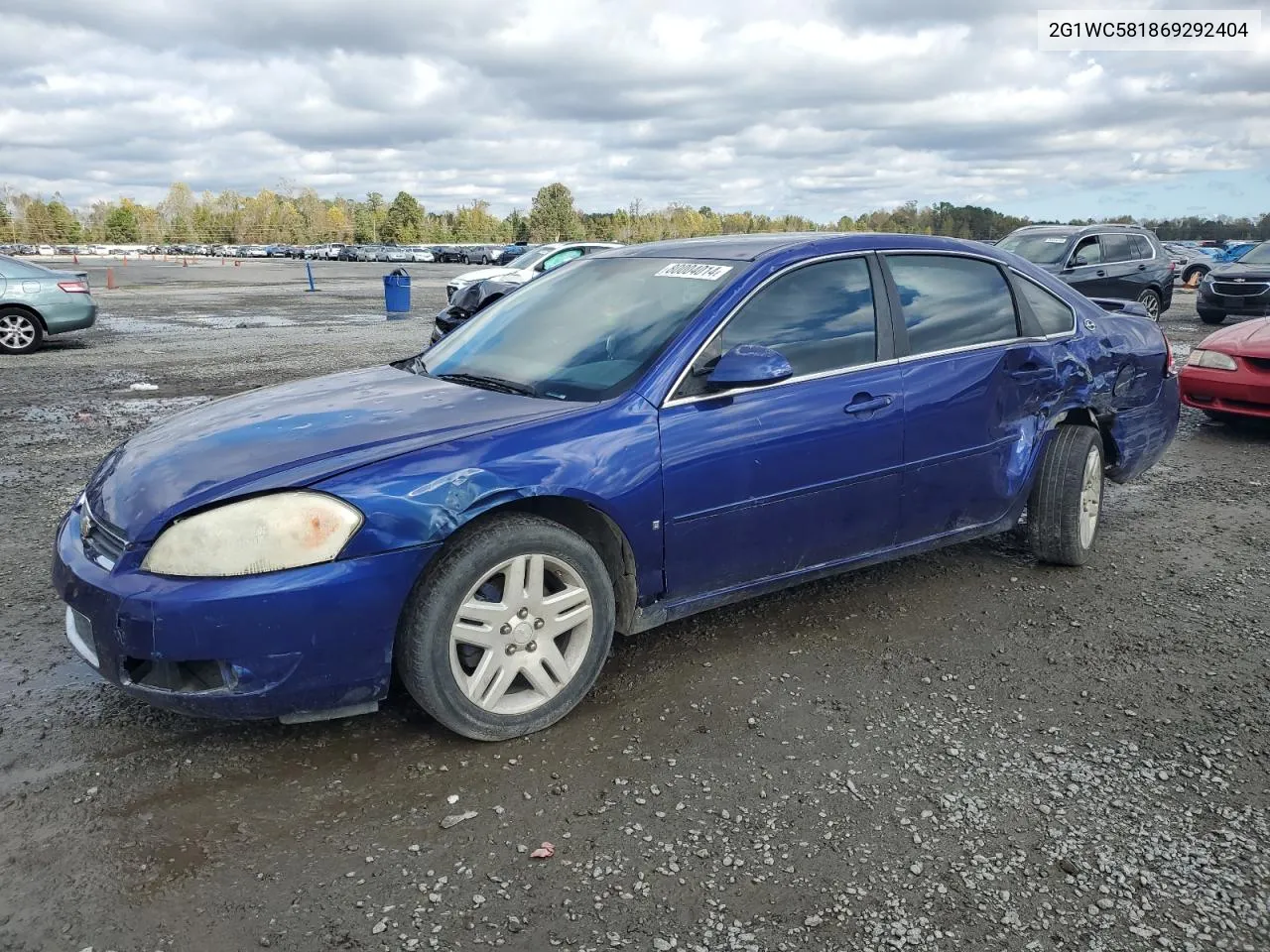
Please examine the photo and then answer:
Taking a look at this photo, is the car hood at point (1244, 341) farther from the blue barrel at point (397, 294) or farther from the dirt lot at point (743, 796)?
the blue barrel at point (397, 294)

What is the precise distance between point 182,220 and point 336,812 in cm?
15969

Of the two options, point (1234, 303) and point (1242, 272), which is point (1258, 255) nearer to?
point (1242, 272)

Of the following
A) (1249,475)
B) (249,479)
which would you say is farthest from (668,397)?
(1249,475)

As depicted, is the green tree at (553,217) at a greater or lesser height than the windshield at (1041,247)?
greater

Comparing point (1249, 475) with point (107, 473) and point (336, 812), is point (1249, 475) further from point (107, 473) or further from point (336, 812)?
point (107, 473)

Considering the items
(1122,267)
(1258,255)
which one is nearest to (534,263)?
(1122,267)

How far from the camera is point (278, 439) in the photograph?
122 inches

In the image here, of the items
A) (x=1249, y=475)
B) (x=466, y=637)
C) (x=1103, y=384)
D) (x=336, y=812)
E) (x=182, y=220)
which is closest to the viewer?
(x=336, y=812)

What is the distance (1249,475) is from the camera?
21.4 feet

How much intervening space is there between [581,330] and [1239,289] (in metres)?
16.9

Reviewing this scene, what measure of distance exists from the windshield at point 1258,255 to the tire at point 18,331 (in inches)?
786

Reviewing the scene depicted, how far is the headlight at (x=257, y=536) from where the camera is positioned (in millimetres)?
2666

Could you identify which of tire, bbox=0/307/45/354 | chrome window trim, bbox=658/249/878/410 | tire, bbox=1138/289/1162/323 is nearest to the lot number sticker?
chrome window trim, bbox=658/249/878/410

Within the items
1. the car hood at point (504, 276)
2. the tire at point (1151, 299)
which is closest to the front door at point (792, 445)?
the car hood at point (504, 276)
